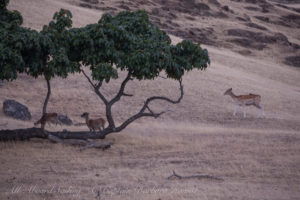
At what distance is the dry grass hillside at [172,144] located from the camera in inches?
392

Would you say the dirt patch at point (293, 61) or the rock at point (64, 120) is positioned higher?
the dirt patch at point (293, 61)

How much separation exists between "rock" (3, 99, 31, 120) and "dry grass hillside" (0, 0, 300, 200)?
0.50 m

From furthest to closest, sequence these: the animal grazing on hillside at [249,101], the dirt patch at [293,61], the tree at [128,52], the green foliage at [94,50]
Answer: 1. the dirt patch at [293,61]
2. the animal grazing on hillside at [249,101]
3. the tree at [128,52]
4. the green foliage at [94,50]

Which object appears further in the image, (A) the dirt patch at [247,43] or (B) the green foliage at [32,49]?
(A) the dirt patch at [247,43]

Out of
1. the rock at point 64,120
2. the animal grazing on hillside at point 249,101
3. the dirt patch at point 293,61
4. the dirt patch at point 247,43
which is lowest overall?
the rock at point 64,120

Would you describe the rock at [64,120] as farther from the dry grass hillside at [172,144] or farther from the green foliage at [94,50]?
the green foliage at [94,50]

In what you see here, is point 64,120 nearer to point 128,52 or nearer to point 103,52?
point 103,52

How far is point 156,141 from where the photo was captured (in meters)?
16.0

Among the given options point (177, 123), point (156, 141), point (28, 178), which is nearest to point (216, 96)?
point (177, 123)

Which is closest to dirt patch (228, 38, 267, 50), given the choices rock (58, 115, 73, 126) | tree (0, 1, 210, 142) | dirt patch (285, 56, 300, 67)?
dirt patch (285, 56, 300, 67)

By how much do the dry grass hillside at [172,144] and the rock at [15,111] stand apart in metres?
0.50

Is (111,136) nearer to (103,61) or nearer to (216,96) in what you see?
(103,61)

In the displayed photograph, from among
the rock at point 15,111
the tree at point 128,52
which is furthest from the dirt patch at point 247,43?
the tree at point 128,52

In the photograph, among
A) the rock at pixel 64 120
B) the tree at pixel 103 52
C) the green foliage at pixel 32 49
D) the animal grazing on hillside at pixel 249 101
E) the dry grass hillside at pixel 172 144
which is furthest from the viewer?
the animal grazing on hillside at pixel 249 101
